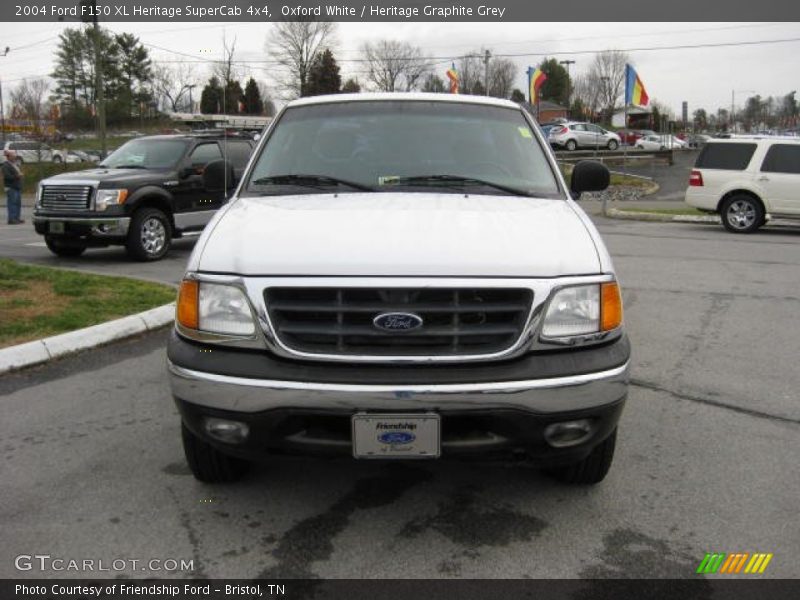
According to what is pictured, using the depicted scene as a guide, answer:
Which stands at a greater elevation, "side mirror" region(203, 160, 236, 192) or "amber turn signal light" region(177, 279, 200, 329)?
"side mirror" region(203, 160, 236, 192)

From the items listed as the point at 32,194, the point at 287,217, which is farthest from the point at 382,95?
the point at 32,194

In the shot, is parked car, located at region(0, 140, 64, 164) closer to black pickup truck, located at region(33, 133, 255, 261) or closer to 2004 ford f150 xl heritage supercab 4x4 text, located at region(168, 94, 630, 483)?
black pickup truck, located at region(33, 133, 255, 261)

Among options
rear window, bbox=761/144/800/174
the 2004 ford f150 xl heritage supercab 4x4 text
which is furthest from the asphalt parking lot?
rear window, bbox=761/144/800/174

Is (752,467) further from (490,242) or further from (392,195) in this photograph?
(392,195)

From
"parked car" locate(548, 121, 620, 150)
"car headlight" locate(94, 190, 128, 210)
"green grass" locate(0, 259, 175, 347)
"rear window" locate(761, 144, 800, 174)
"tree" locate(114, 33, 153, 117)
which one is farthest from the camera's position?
"tree" locate(114, 33, 153, 117)

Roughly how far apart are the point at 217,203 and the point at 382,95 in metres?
7.88

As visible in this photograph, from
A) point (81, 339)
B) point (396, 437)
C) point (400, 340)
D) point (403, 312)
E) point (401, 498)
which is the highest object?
point (403, 312)

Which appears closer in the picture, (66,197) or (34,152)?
(66,197)

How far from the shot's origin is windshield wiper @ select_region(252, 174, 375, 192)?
383 cm

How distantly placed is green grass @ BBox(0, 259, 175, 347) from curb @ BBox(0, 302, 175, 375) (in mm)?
206

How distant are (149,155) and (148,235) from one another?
143cm

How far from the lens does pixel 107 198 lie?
10234mm

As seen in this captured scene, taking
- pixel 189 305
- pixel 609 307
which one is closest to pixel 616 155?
pixel 609 307

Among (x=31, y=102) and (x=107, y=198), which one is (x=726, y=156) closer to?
(x=107, y=198)
